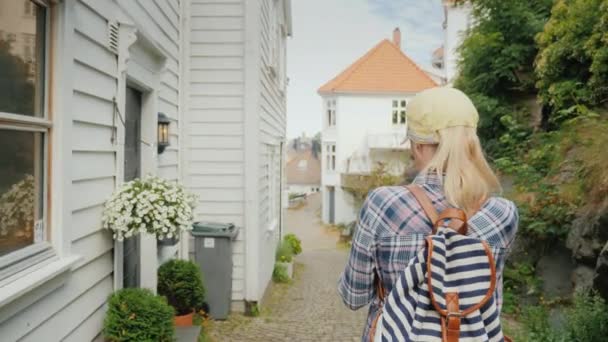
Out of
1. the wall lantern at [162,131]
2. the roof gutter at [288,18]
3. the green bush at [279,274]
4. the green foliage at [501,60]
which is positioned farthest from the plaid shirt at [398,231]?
the roof gutter at [288,18]

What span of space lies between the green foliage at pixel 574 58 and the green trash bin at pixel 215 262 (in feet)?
18.5

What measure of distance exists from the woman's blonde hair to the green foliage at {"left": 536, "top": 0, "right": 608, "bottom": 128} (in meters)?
6.73

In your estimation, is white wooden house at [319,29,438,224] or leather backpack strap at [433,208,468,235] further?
white wooden house at [319,29,438,224]

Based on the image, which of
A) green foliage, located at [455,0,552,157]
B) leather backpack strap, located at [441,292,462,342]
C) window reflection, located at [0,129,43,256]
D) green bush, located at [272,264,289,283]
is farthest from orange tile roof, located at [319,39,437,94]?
leather backpack strap, located at [441,292,462,342]

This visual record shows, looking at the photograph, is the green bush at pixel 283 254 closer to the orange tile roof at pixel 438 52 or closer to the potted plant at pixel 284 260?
the potted plant at pixel 284 260

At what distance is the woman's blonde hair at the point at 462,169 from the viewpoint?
1749 mm

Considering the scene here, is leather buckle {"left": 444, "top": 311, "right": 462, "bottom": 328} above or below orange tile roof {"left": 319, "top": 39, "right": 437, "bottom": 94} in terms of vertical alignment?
below

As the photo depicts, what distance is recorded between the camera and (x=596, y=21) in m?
8.05

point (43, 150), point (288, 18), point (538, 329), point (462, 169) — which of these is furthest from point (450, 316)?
point (288, 18)

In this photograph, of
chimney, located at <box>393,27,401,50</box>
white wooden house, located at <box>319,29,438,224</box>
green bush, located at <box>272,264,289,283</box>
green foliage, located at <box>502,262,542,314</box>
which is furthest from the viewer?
chimney, located at <box>393,27,401,50</box>

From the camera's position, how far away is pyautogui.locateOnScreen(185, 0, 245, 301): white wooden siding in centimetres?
721

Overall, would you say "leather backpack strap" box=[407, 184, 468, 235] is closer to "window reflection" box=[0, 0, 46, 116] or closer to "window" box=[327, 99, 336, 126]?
"window reflection" box=[0, 0, 46, 116]

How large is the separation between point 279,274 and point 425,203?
8.80m

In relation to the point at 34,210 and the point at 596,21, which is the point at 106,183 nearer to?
A: the point at 34,210
